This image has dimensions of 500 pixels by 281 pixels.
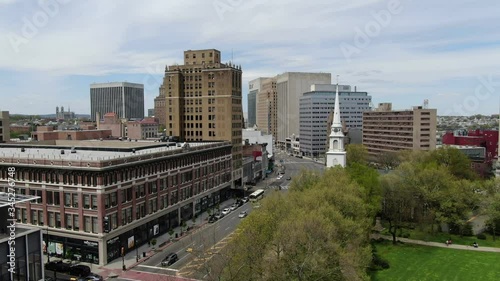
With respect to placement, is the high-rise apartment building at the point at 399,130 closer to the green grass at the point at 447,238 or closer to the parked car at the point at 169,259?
the green grass at the point at 447,238

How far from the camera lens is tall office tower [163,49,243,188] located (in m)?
110

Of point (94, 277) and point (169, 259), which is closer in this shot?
point (94, 277)

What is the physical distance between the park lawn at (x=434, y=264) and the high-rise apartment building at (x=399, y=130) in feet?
315

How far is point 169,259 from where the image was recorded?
60.6 m

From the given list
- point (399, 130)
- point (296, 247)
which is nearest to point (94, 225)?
point (296, 247)

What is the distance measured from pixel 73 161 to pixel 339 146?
61.6 m

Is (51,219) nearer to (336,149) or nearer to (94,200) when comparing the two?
(94,200)

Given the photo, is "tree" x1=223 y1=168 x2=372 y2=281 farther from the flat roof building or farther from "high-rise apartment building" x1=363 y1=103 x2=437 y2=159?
"high-rise apartment building" x1=363 y1=103 x2=437 y2=159

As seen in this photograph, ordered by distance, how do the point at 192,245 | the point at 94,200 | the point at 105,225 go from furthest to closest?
the point at 192,245 < the point at 94,200 < the point at 105,225

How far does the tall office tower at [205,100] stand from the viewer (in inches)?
4345

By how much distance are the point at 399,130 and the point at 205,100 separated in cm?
8965

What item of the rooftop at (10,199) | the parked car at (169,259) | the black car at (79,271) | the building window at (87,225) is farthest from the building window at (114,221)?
the rooftop at (10,199)

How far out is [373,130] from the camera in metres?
185

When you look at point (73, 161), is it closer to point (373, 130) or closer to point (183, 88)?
point (183, 88)
